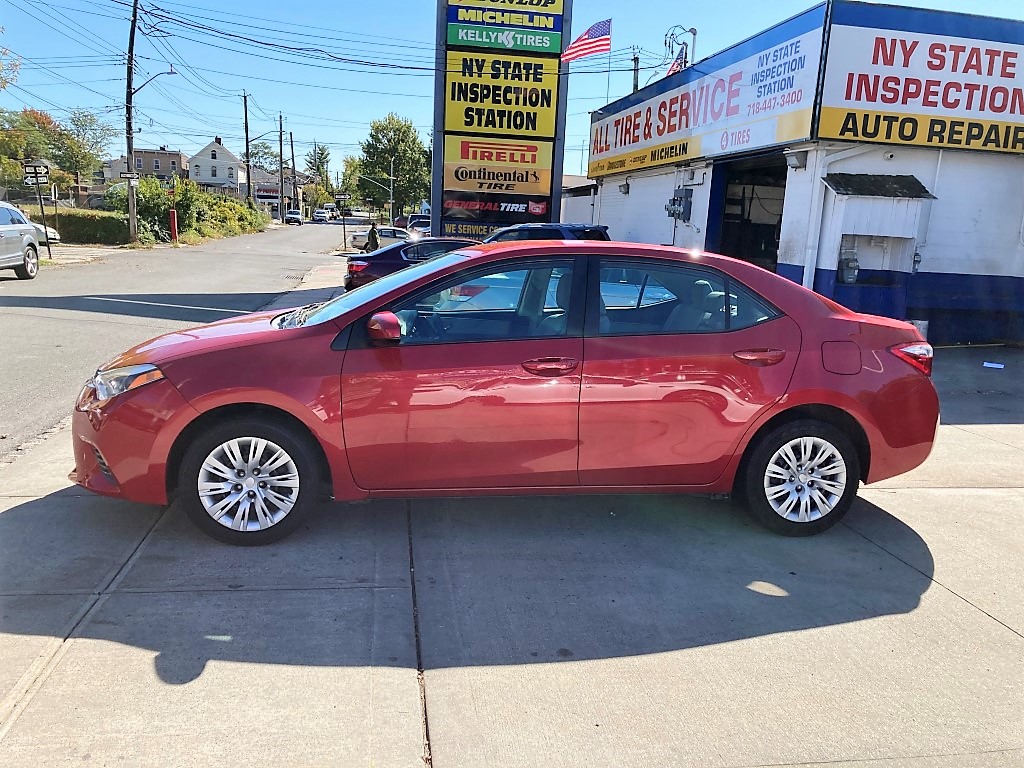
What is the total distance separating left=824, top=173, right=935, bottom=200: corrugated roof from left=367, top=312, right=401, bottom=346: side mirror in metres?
9.07

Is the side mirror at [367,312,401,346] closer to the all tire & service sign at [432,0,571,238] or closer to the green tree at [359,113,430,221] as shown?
the all tire & service sign at [432,0,571,238]

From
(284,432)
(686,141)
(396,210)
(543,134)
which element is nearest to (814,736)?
(284,432)

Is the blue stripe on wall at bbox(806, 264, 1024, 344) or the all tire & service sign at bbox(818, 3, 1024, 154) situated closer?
the all tire & service sign at bbox(818, 3, 1024, 154)

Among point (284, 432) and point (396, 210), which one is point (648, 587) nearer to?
point (284, 432)

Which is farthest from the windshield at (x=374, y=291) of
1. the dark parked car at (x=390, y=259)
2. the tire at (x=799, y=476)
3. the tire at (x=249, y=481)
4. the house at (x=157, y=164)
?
the house at (x=157, y=164)

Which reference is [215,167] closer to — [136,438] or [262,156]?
[262,156]

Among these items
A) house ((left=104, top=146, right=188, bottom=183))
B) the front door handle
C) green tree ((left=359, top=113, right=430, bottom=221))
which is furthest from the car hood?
house ((left=104, top=146, right=188, bottom=183))

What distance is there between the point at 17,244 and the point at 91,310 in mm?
6464

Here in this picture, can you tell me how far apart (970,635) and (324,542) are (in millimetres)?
3220

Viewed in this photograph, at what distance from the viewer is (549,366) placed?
411cm

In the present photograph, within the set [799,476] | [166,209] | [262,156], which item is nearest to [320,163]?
[262,156]

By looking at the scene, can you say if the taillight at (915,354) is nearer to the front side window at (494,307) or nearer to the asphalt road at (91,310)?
the front side window at (494,307)

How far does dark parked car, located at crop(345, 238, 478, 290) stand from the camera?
14.7m

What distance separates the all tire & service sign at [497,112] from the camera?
17.6 meters
